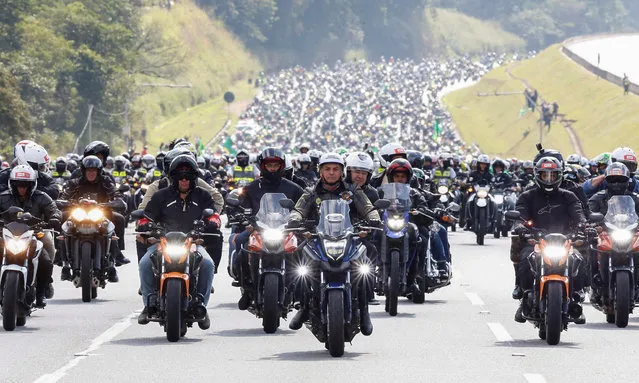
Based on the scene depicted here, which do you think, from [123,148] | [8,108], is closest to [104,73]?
[123,148]

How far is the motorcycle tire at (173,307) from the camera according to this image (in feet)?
48.6

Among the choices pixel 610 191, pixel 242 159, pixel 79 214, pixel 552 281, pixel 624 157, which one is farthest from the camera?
pixel 242 159

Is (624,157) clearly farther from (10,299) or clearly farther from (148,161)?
(148,161)

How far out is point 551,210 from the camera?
15953mm

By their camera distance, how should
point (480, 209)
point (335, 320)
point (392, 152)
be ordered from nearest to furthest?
1. point (335, 320)
2. point (392, 152)
3. point (480, 209)

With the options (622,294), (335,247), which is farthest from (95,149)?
(335,247)

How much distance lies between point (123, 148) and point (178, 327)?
356 feet

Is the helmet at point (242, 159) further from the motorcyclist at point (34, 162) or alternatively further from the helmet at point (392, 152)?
the motorcyclist at point (34, 162)

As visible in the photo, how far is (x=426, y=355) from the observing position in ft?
47.0

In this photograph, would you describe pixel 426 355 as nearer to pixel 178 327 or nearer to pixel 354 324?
pixel 354 324

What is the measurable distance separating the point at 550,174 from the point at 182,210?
10.9ft

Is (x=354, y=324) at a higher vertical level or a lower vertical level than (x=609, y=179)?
lower

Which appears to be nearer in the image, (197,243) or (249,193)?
(197,243)

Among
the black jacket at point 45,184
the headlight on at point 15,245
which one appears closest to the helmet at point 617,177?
the black jacket at point 45,184
